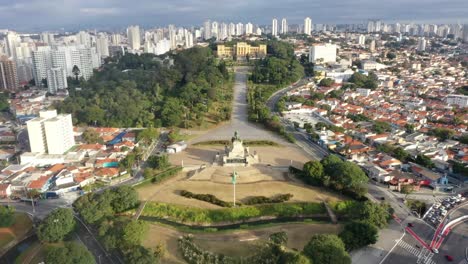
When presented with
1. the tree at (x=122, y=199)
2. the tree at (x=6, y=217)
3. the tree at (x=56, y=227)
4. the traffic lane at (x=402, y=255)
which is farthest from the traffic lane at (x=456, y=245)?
the tree at (x=6, y=217)

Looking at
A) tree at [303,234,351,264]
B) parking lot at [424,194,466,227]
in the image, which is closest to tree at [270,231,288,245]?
tree at [303,234,351,264]

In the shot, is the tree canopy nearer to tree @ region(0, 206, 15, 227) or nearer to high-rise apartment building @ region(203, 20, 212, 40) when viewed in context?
tree @ region(0, 206, 15, 227)

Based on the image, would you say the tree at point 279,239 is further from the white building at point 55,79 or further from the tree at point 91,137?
the white building at point 55,79

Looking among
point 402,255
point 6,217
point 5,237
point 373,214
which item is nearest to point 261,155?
point 373,214

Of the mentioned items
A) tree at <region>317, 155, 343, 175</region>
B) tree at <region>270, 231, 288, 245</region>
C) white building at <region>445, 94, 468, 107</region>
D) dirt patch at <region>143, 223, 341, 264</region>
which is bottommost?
dirt patch at <region>143, 223, 341, 264</region>

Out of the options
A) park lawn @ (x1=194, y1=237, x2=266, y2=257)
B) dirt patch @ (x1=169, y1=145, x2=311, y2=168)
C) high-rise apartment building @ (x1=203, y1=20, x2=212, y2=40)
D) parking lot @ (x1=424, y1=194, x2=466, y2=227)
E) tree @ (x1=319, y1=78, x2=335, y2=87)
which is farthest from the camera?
high-rise apartment building @ (x1=203, y1=20, x2=212, y2=40)

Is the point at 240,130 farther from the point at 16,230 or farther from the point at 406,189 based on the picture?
the point at 16,230
